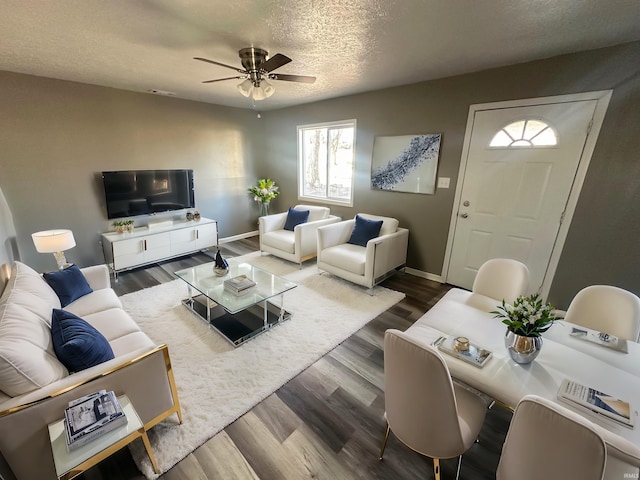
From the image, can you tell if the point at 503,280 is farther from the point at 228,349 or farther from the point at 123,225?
the point at 123,225

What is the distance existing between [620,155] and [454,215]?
57.1 inches

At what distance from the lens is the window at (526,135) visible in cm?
265

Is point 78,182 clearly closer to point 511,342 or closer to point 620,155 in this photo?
point 511,342

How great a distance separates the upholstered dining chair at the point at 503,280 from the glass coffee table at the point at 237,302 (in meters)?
1.68

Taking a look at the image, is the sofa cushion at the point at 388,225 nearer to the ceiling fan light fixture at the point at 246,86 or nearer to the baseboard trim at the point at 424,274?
the baseboard trim at the point at 424,274

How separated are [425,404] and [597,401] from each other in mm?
680

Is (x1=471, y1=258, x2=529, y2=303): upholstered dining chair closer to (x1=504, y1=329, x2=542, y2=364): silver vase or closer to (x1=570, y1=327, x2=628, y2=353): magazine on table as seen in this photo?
(x1=570, y1=327, x2=628, y2=353): magazine on table

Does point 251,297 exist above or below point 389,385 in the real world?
below

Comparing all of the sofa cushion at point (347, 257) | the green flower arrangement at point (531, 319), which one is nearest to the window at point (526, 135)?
the sofa cushion at point (347, 257)

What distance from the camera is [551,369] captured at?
1.27m

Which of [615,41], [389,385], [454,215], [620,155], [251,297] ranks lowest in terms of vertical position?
[251,297]

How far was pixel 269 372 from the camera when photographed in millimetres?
2072

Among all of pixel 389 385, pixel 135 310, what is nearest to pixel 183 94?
pixel 135 310

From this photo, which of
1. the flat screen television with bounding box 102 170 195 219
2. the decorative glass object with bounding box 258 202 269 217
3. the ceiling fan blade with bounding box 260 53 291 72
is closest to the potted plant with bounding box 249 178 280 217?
the decorative glass object with bounding box 258 202 269 217
